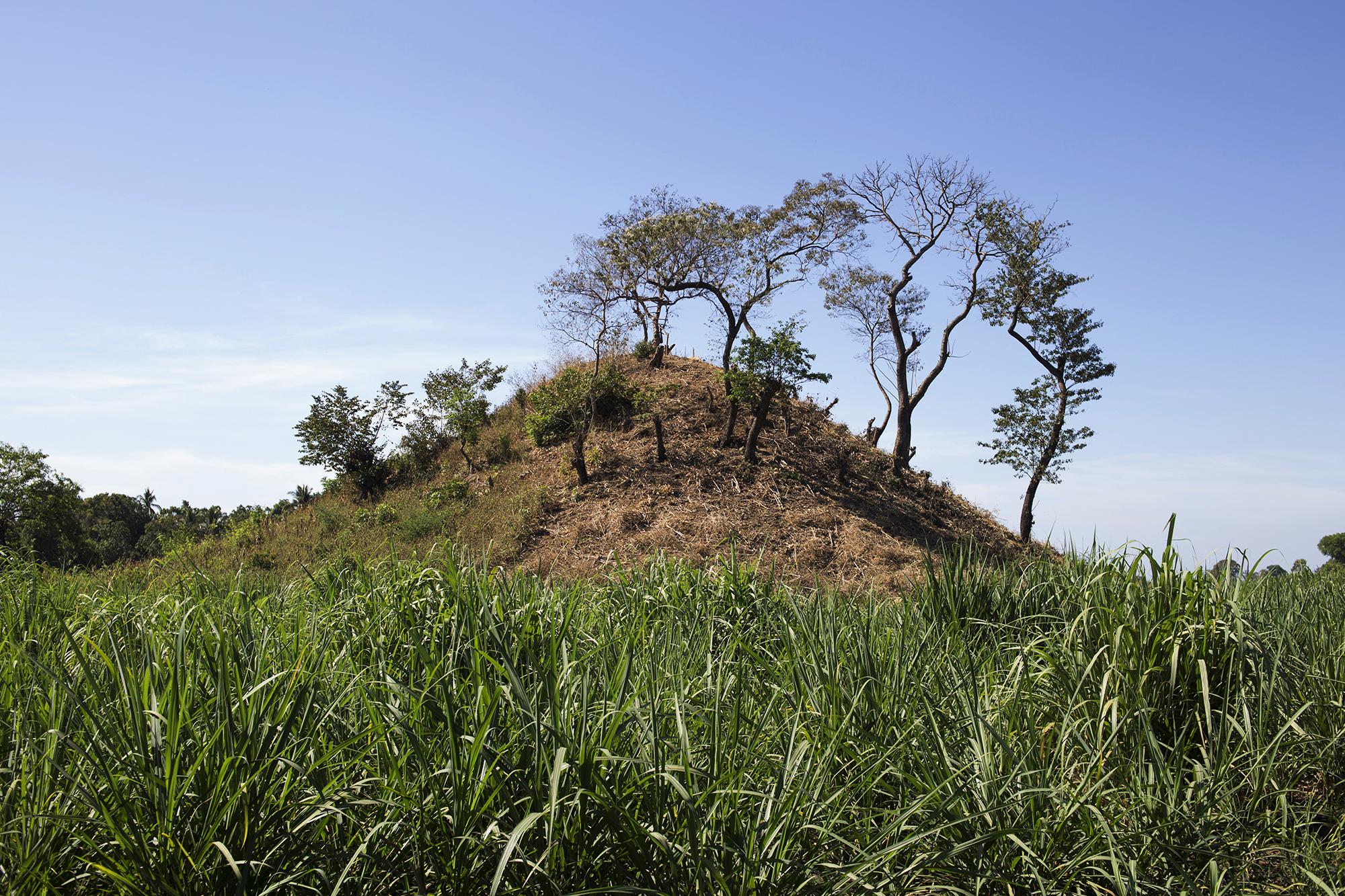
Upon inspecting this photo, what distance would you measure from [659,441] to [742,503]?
2276mm

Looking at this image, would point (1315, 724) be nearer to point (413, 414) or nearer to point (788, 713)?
point (788, 713)

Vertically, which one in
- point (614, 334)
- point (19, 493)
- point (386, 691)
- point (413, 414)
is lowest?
point (386, 691)

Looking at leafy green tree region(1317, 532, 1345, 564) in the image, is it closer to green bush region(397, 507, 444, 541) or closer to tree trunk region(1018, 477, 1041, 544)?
tree trunk region(1018, 477, 1041, 544)

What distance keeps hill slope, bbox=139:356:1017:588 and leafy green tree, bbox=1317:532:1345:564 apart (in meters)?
27.4

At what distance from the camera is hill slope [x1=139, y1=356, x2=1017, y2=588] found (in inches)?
521

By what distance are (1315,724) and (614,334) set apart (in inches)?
596

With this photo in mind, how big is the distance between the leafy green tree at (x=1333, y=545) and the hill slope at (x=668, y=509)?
27.4 meters

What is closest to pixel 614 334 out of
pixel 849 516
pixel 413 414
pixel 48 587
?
pixel 413 414

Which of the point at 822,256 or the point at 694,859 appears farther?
the point at 822,256

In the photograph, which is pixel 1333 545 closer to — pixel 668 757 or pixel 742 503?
pixel 742 503

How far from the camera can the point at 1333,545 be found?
37.3 metres

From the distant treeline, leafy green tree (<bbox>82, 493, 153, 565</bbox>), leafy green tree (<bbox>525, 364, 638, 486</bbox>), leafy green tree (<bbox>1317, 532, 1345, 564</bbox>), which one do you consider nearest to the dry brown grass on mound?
leafy green tree (<bbox>525, 364, 638, 486</bbox>)

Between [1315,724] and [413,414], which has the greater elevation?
[413,414]

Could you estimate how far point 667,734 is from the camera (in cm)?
285
